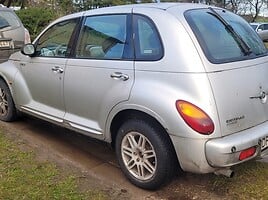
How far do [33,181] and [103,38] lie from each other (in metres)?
1.59

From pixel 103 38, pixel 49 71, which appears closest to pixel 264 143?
pixel 103 38

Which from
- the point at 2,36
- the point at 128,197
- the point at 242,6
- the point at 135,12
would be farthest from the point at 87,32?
the point at 242,6

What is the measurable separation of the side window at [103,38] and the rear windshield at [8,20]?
14.3ft

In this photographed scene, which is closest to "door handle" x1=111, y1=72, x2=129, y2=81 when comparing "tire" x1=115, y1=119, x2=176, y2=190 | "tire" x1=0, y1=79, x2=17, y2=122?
"tire" x1=115, y1=119, x2=176, y2=190

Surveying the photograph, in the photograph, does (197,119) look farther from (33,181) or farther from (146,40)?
(33,181)

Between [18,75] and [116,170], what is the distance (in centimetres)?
196

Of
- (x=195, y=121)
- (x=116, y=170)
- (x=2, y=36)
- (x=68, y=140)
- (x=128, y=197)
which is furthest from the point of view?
(x=2, y=36)

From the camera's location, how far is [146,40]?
373 cm

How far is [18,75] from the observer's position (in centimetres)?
525

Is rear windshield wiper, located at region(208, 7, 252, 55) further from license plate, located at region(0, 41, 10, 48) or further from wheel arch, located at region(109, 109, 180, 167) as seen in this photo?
license plate, located at region(0, 41, 10, 48)

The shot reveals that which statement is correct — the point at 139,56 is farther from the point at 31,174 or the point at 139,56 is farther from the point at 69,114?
the point at 31,174

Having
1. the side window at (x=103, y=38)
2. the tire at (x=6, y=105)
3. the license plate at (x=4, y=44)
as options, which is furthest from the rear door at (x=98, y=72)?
the license plate at (x=4, y=44)

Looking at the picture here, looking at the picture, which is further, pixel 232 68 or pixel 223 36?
pixel 223 36

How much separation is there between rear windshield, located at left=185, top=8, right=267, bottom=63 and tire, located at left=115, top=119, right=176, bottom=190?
0.84m
